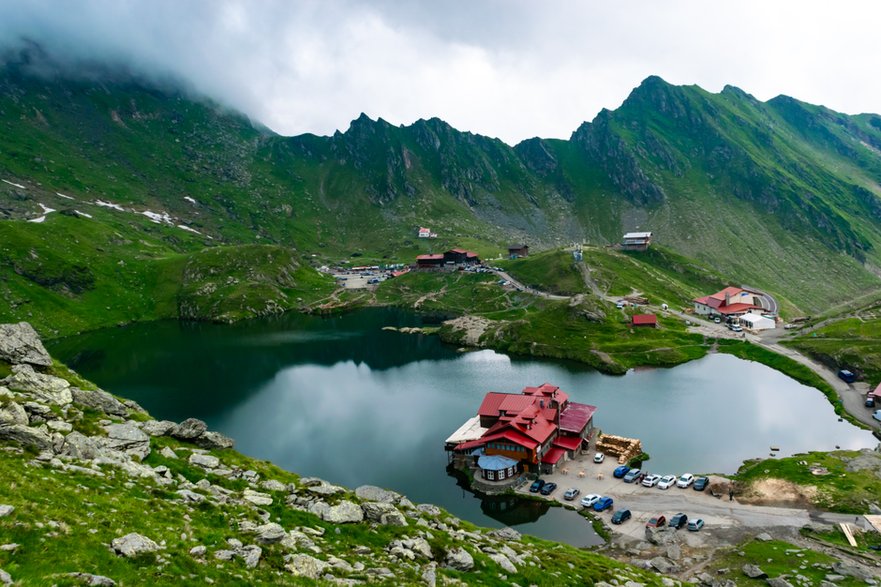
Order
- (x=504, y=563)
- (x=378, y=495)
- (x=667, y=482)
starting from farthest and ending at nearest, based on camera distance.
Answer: (x=667, y=482)
(x=378, y=495)
(x=504, y=563)

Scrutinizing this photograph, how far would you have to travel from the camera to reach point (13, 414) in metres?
32.1

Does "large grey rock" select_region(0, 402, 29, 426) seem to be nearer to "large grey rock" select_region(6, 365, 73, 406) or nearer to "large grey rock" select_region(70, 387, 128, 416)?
"large grey rock" select_region(6, 365, 73, 406)

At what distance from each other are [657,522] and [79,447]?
192ft

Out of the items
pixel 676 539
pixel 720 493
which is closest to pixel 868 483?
pixel 720 493

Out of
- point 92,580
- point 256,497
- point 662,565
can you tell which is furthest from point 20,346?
point 662,565

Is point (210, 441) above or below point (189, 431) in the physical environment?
below

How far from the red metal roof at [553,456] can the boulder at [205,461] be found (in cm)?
5140

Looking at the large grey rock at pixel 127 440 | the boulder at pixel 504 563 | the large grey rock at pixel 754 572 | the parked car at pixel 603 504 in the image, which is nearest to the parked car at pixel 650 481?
the parked car at pixel 603 504

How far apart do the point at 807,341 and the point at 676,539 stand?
3865 inches

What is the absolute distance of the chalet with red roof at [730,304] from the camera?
16462 cm

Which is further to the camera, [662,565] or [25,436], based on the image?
[662,565]

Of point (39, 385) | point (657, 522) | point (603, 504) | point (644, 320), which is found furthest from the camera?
point (644, 320)

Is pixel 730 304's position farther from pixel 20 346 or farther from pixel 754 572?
pixel 20 346

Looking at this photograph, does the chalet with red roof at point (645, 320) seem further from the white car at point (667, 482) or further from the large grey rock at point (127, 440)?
the large grey rock at point (127, 440)
